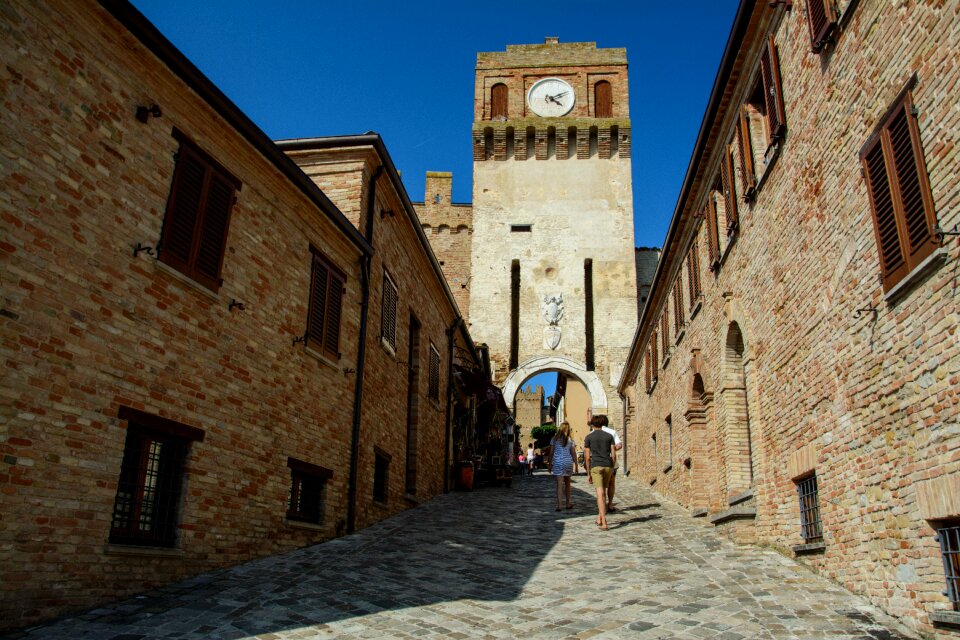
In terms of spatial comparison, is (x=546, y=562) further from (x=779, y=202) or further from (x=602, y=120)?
(x=602, y=120)

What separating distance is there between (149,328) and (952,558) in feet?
22.5

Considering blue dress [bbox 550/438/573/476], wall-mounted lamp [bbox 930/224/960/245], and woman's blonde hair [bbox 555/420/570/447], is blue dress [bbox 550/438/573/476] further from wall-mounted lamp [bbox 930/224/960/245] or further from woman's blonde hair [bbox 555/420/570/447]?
wall-mounted lamp [bbox 930/224/960/245]

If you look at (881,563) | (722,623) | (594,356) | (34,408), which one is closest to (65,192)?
(34,408)

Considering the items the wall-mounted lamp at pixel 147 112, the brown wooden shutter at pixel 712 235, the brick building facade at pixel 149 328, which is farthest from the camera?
the brown wooden shutter at pixel 712 235

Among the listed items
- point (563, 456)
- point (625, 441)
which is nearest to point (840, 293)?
point (563, 456)

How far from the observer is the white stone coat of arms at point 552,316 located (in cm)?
3466

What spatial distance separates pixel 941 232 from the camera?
5508 mm

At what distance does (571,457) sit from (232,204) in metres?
8.43

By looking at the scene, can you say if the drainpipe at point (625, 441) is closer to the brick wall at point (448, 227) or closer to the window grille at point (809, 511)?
the brick wall at point (448, 227)

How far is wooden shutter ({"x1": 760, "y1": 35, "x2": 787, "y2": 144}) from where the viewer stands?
9.20 m

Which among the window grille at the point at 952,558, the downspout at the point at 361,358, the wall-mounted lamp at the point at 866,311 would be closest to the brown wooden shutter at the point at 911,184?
the wall-mounted lamp at the point at 866,311

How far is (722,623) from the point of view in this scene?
6742 millimetres

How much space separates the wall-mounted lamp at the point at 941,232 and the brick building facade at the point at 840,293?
15 mm

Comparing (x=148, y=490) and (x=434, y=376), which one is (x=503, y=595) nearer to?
(x=148, y=490)
